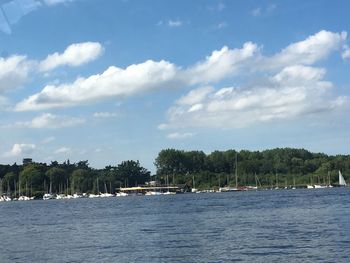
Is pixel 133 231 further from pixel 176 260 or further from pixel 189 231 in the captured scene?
pixel 176 260

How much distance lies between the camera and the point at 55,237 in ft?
197

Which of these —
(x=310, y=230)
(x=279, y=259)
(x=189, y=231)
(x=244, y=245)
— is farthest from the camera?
(x=189, y=231)

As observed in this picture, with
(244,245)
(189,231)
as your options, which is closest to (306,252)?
(244,245)

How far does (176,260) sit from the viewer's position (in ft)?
131

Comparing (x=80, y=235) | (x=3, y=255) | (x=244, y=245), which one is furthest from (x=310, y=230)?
(x=3, y=255)

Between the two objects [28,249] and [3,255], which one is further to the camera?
[28,249]

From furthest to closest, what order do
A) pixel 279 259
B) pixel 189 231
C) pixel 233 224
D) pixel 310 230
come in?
pixel 233 224
pixel 189 231
pixel 310 230
pixel 279 259

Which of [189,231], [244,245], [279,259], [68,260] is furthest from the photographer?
[189,231]

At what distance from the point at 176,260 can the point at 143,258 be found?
2819 millimetres

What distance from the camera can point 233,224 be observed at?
66000 millimetres

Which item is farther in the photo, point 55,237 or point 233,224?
point 233,224

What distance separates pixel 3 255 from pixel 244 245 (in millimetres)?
17539

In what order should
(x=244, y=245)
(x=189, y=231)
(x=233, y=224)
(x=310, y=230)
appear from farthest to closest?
(x=233, y=224), (x=189, y=231), (x=310, y=230), (x=244, y=245)

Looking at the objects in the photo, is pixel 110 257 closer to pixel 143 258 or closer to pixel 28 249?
pixel 143 258
